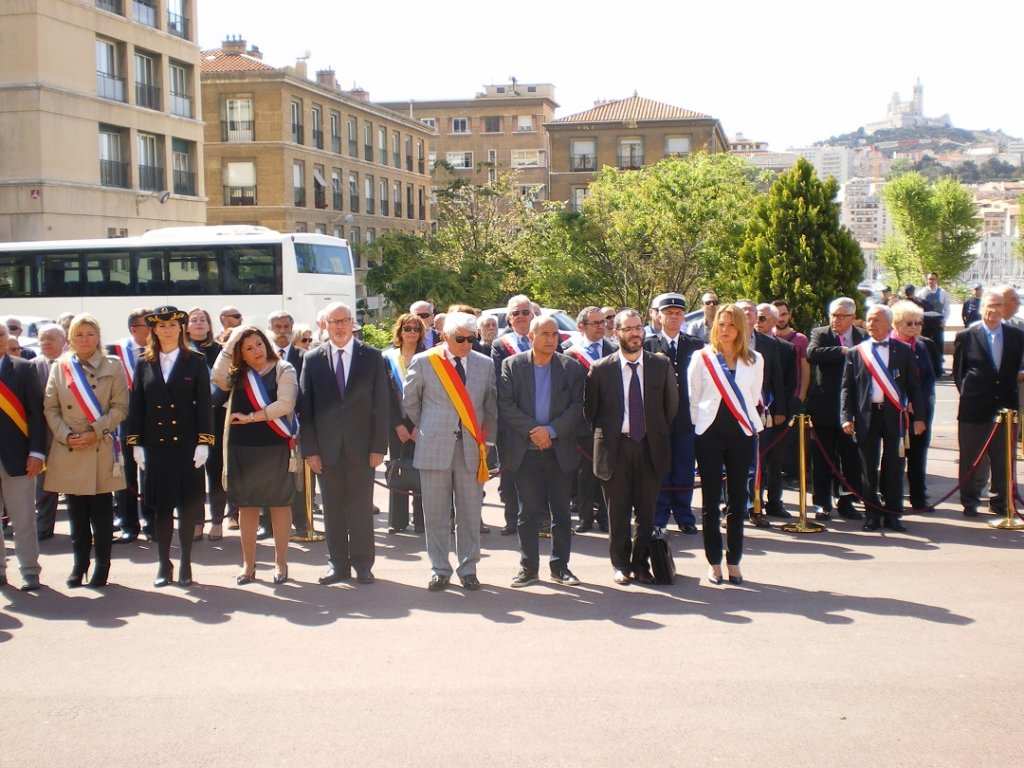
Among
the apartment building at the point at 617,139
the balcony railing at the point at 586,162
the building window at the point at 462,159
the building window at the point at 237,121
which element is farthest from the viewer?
the building window at the point at 462,159

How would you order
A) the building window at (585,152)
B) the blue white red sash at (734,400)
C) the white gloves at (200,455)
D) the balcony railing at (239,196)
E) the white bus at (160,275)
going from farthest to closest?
1. the building window at (585,152)
2. the balcony railing at (239,196)
3. the white bus at (160,275)
4. the white gloves at (200,455)
5. the blue white red sash at (734,400)

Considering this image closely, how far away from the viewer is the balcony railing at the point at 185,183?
44.0m

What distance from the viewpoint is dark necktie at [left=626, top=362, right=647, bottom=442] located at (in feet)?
26.3

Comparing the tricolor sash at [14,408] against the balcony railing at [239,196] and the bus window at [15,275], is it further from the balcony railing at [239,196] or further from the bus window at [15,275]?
the balcony railing at [239,196]

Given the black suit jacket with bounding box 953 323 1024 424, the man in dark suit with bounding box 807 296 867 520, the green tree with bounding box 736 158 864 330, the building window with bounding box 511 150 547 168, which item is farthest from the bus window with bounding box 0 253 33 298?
the building window with bounding box 511 150 547 168

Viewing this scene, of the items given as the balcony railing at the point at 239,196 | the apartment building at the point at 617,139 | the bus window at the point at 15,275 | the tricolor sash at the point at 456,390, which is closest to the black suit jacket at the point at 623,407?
the tricolor sash at the point at 456,390

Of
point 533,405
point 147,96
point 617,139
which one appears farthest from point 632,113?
point 533,405

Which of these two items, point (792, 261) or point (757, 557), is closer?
point (757, 557)

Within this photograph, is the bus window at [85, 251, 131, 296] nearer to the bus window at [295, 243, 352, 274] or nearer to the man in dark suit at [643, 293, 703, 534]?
the bus window at [295, 243, 352, 274]

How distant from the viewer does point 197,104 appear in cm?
4491

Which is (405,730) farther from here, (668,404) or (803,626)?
(668,404)

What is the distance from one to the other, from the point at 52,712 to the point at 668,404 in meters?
4.60

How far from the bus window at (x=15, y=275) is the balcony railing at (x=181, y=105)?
16343mm

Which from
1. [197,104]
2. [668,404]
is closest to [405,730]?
[668,404]
